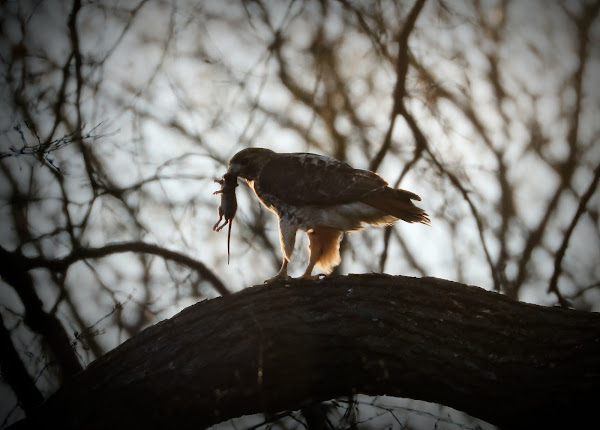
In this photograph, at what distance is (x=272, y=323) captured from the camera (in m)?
2.70

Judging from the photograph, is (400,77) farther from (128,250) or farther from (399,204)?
(128,250)

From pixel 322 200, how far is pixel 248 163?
881 millimetres

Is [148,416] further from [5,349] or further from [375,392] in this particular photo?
[5,349]

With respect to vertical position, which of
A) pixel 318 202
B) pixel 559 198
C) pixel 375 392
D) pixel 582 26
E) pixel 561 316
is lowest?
pixel 375 392

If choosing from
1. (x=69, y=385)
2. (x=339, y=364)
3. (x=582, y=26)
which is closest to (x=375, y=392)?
(x=339, y=364)

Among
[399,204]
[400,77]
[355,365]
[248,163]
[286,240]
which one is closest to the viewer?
[355,365]

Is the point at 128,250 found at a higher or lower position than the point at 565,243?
higher

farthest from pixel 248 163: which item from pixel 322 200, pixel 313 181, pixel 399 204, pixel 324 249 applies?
pixel 399 204

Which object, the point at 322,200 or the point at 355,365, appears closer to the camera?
the point at 355,365

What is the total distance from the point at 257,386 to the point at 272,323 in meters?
0.31

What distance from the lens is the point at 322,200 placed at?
441 cm

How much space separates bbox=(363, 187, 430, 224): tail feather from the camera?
4168 millimetres

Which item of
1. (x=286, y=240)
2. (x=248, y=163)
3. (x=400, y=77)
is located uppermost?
(x=400, y=77)

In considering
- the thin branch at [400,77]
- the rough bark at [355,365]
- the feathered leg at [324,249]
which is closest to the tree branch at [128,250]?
the feathered leg at [324,249]
